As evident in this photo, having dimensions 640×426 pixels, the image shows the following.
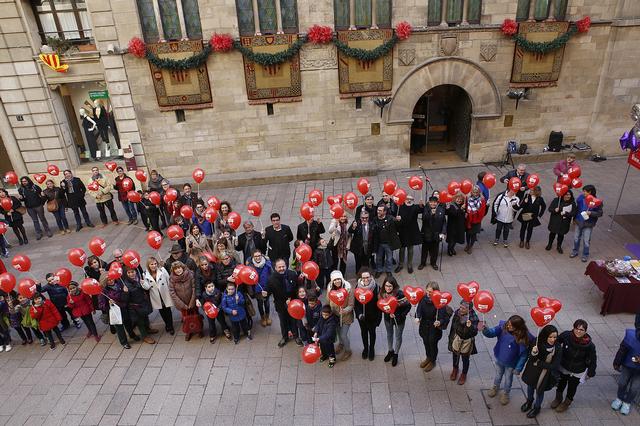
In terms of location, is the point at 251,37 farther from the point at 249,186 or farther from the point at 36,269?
the point at 36,269

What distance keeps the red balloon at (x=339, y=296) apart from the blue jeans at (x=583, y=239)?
5.68 meters

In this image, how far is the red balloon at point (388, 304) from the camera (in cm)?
587

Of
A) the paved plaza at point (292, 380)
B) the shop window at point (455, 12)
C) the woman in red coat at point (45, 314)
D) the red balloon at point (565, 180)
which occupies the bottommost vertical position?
the paved plaza at point (292, 380)

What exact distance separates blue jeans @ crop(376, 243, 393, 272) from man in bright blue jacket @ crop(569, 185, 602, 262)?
3.87 m

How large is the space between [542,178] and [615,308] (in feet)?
22.5

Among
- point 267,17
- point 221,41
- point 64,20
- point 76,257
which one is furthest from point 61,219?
point 267,17

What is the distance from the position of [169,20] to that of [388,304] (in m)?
10.9

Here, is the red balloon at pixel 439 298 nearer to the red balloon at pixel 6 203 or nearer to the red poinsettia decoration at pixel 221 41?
the red poinsettia decoration at pixel 221 41

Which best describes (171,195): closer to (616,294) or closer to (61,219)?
(61,219)

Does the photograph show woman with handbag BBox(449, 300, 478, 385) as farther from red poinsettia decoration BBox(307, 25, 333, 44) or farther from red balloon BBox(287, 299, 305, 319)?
red poinsettia decoration BBox(307, 25, 333, 44)

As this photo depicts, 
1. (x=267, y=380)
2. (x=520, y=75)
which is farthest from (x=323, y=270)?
(x=520, y=75)

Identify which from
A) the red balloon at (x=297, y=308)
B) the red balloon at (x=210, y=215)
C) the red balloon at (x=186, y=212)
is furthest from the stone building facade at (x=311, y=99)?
the red balloon at (x=297, y=308)

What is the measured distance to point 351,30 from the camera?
12.8m

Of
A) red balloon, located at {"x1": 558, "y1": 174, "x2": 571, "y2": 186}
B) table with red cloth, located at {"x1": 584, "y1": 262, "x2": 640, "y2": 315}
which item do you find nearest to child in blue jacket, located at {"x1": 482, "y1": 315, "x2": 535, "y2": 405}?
table with red cloth, located at {"x1": 584, "y1": 262, "x2": 640, "y2": 315}
